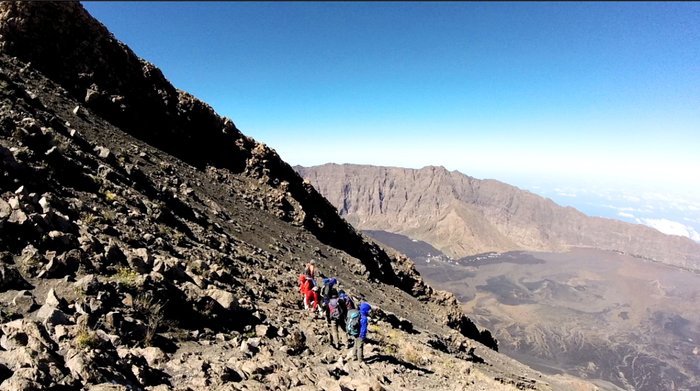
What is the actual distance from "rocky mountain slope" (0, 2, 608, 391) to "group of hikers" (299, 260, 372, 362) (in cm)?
41

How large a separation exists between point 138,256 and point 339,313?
16.1 feet

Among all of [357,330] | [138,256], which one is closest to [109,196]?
[138,256]

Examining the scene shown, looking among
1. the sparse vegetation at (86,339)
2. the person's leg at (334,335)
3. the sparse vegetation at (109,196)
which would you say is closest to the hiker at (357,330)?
the person's leg at (334,335)

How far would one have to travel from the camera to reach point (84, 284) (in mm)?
5871

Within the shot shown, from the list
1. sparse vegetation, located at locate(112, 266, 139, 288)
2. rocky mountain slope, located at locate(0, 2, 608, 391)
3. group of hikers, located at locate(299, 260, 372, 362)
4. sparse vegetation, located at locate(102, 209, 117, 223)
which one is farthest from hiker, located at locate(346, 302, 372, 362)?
sparse vegetation, located at locate(102, 209, 117, 223)

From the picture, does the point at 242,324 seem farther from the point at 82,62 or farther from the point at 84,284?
the point at 82,62

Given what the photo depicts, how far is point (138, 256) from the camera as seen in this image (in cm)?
778

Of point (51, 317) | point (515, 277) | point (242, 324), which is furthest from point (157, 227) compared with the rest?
point (515, 277)

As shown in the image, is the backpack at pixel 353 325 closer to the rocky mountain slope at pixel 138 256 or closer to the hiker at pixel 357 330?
the hiker at pixel 357 330

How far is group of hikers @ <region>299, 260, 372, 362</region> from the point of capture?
882cm

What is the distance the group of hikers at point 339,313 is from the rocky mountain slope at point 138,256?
0.41m

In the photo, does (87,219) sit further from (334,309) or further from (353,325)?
(353,325)

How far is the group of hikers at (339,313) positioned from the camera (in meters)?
8.82

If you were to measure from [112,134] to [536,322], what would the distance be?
10174 centimetres
